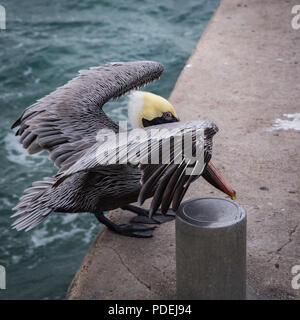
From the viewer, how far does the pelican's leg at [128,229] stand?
2.78 meters

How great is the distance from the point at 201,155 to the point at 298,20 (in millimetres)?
4654

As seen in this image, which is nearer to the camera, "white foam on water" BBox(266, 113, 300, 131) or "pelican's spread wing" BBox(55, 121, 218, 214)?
"pelican's spread wing" BBox(55, 121, 218, 214)

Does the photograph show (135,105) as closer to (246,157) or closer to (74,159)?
(74,159)

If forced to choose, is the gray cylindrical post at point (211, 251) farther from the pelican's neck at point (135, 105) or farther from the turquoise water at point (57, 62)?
the turquoise water at point (57, 62)

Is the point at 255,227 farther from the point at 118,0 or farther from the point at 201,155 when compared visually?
the point at 118,0

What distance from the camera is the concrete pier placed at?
2.46 metres

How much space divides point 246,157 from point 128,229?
3.72ft

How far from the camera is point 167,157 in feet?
6.64

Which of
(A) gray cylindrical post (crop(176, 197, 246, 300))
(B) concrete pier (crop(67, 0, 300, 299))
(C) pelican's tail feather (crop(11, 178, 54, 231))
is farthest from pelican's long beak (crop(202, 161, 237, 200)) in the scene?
(C) pelican's tail feather (crop(11, 178, 54, 231))

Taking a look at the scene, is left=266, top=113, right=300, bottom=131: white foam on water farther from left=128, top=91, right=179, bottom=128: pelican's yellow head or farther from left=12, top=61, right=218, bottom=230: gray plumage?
left=12, top=61, right=218, bottom=230: gray plumage

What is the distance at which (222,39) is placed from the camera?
5750 mm

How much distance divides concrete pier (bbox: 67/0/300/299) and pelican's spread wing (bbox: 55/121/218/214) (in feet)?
2.02

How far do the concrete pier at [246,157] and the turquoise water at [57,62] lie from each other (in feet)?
3.86

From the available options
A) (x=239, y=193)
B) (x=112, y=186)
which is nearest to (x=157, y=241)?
(x=112, y=186)
